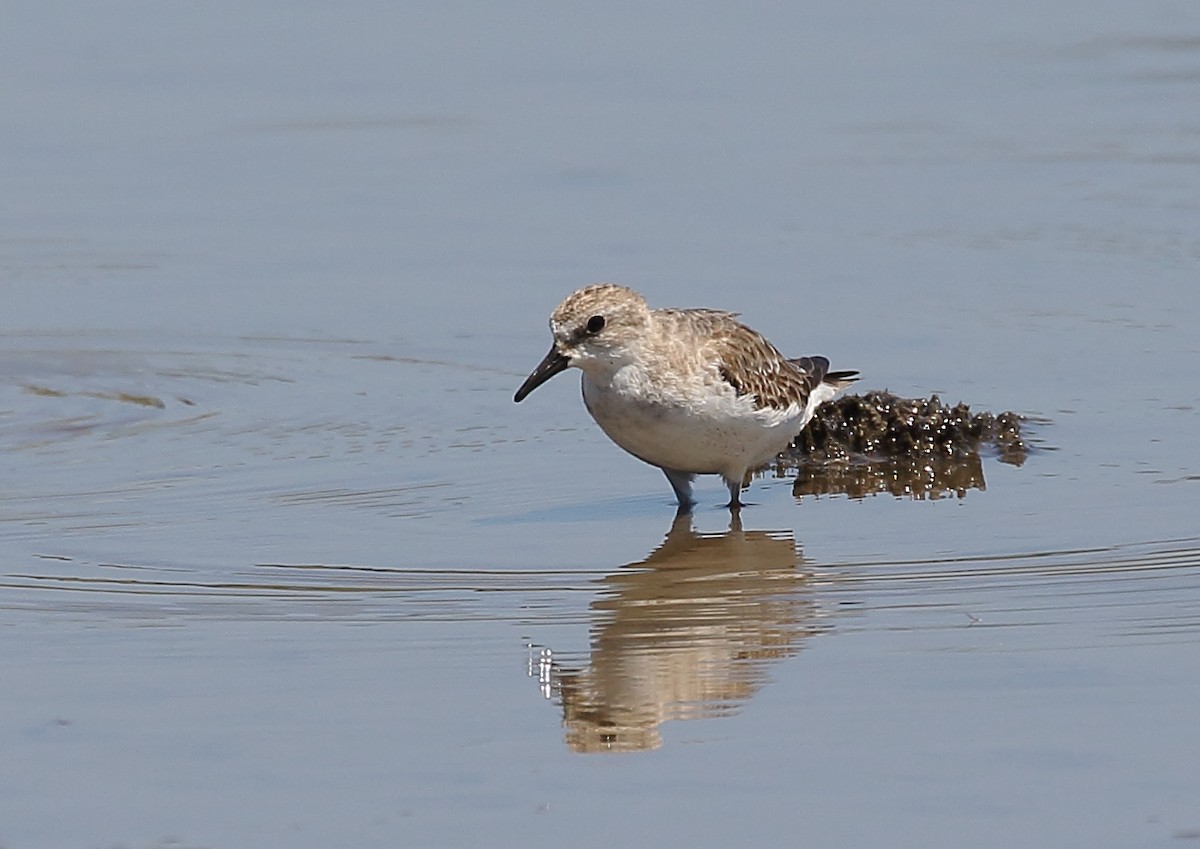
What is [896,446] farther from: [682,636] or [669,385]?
[682,636]

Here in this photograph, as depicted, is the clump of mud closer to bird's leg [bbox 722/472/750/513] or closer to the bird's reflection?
bird's leg [bbox 722/472/750/513]

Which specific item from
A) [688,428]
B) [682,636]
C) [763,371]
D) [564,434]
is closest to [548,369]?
[688,428]

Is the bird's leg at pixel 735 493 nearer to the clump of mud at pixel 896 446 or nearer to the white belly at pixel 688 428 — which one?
the white belly at pixel 688 428

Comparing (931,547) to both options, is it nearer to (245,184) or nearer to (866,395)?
(866,395)

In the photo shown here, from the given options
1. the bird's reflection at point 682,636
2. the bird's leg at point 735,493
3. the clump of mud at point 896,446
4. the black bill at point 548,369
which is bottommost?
the bird's reflection at point 682,636

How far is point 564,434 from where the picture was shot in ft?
30.1

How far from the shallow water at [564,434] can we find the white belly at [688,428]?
24 centimetres

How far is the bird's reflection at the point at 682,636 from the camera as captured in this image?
555 cm

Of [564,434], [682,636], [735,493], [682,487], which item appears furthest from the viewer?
[564,434]

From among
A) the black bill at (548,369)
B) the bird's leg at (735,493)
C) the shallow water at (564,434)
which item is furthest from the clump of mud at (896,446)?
the black bill at (548,369)

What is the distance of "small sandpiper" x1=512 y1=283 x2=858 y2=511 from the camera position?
794 centimetres

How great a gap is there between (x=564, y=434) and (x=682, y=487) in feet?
3.34

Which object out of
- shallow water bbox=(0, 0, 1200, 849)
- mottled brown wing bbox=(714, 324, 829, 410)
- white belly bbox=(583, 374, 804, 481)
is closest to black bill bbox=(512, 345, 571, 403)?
white belly bbox=(583, 374, 804, 481)

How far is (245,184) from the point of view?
500 inches
